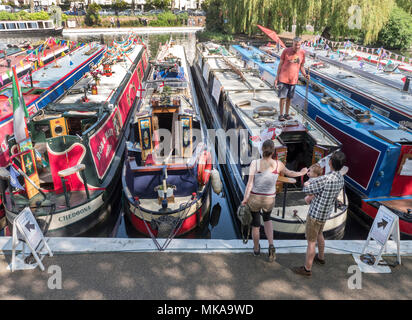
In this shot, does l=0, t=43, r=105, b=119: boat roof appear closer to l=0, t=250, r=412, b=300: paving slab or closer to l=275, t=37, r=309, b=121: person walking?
l=0, t=250, r=412, b=300: paving slab

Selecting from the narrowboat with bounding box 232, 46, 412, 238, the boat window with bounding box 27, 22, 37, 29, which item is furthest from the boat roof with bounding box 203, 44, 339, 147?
the boat window with bounding box 27, 22, 37, 29

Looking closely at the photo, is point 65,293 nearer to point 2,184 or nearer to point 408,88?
point 2,184

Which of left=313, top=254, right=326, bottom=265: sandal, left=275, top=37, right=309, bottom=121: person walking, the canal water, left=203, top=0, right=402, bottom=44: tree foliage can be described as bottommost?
the canal water

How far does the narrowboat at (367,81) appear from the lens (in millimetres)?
11039

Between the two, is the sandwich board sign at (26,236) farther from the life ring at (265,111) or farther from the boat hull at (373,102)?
the boat hull at (373,102)

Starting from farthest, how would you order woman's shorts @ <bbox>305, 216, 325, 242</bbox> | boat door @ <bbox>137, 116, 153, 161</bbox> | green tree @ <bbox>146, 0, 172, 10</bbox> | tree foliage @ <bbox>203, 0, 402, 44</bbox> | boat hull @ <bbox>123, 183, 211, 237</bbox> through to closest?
1. green tree @ <bbox>146, 0, 172, 10</bbox>
2. tree foliage @ <bbox>203, 0, 402, 44</bbox>
3. boat door @ <bbox>137, 116, 153, 161</bbox>
4. boat hull @ <bbox>123, 183, 211, 237</bbox>
5. woman's shorts @ <bbox>305, 216, 325, 242</bbox>

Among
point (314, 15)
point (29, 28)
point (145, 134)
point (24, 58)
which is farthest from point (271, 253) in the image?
point (29, 28)

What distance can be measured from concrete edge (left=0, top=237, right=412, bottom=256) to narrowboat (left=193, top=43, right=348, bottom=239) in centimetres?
112

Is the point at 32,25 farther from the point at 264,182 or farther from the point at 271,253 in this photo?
the point at 271,253

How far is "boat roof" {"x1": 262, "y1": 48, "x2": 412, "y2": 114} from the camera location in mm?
11461

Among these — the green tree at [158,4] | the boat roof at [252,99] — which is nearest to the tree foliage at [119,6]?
the green tree at [158,4]

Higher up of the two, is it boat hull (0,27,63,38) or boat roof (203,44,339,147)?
boat roof (203,44,339,147)
